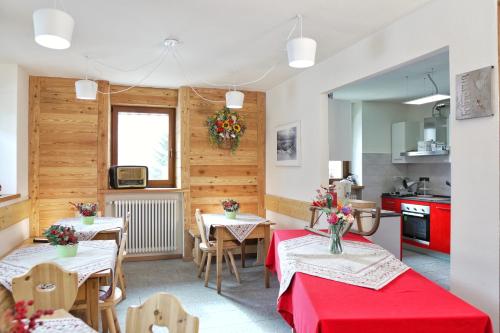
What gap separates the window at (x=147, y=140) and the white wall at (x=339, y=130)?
92.6 inches

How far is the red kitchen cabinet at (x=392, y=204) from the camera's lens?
567 cm

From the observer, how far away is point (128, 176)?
4754 mm

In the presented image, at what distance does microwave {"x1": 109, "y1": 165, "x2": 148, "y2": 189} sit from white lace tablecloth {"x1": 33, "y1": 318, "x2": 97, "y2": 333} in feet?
10.7

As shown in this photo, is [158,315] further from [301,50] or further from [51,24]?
[301,50]

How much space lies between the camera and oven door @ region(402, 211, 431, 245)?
5.14m

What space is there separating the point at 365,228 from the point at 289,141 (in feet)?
5.78

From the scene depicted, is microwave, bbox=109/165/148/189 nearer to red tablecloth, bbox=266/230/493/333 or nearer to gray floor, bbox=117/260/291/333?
gray floor, bbox=117/260/291/333

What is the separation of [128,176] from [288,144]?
6.76ft

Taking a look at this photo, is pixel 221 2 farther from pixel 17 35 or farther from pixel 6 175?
pixel 6 175

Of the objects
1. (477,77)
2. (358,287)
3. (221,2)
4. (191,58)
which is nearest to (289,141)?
(191,58)

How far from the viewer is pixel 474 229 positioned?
6.99 feet

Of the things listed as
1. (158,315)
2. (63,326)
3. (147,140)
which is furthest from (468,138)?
(147,140)

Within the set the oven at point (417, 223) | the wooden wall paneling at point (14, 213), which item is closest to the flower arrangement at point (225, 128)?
the wooden wall paneling at point (14, 213)

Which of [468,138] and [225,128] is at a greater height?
[225,128]
